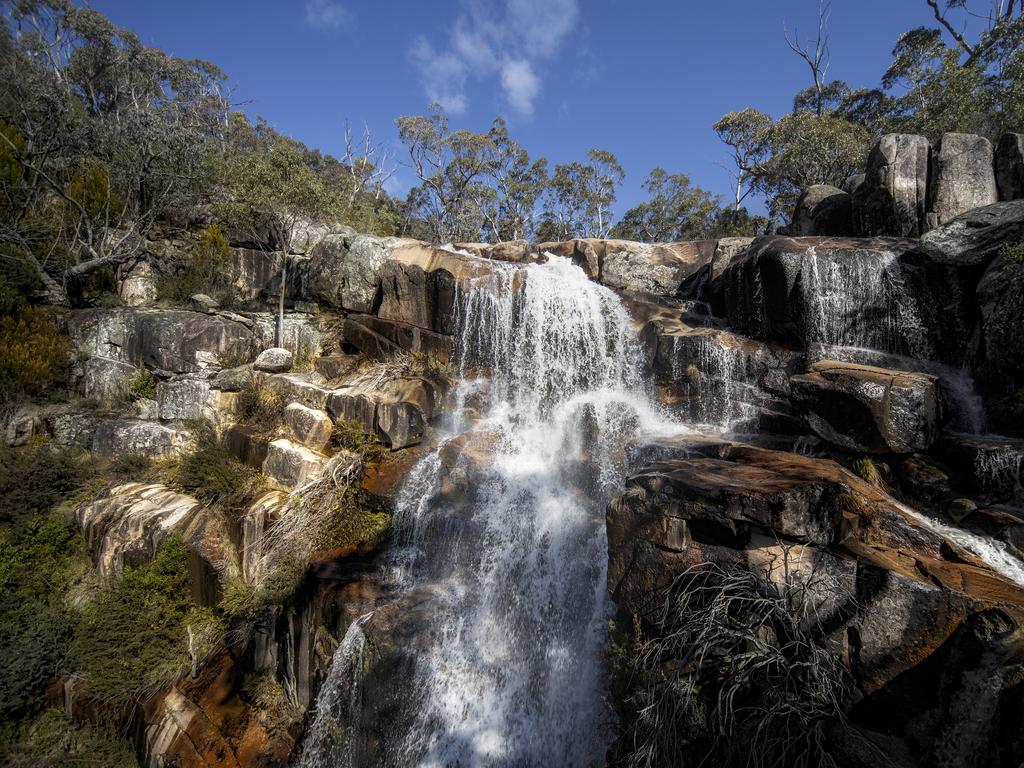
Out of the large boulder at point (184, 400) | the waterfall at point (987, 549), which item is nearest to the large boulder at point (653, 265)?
the waterfall at point (987, 549)

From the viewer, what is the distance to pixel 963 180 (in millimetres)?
11391

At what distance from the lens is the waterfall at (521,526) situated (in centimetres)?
570

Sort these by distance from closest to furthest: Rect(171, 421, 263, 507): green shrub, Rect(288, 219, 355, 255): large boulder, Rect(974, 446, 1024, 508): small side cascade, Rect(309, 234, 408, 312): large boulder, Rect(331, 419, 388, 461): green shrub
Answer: Rect(974, 446, 1024, 508): small side cascade
Rect(171, 421, 263, 507): green shrub
Rect(331, 419, 388, 461): green shrub
Rect(309, 234, 408, 312): large boulder
Rect(288, 219, 355, 255): large boulder

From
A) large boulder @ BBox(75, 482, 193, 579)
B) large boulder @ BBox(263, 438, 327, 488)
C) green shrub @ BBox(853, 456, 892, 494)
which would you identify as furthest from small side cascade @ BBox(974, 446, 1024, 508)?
large boulder @ BBox(75, 482, 193, 579)

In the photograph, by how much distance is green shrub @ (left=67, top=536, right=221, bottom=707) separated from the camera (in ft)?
21.6

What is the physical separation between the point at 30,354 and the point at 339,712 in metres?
10.4

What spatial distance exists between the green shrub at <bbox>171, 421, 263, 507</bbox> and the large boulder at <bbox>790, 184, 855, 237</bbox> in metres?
17.0

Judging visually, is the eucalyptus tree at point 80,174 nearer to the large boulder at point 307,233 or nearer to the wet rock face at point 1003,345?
the large boulder at point 307,233

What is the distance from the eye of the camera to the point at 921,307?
9586mm

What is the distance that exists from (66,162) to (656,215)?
1222 inches

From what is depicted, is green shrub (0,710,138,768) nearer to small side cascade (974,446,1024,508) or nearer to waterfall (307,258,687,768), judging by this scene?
waterfall (307,258,687,768)

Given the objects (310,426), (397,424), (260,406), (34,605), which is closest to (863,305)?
(397,424)

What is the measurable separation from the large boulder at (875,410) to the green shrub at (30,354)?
51.1 ft

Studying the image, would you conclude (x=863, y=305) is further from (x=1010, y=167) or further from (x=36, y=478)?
(x=36, y=478)
